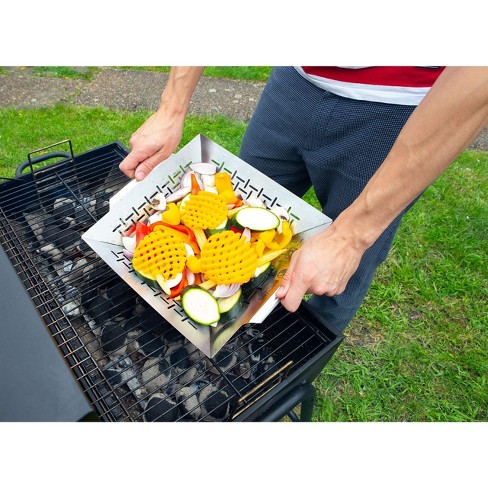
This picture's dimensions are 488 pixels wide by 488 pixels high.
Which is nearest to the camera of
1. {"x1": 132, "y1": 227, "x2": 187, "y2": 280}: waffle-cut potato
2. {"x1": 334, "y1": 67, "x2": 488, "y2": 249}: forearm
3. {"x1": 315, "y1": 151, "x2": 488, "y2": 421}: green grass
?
{"x1": 334, "y1": 67, "x2": 488, "y2": 249}: forearm

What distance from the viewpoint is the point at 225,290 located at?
56.7 inches

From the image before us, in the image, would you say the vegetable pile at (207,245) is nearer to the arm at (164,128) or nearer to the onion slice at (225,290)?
the onion slice at (225,290)

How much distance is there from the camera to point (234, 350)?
5.15 ft

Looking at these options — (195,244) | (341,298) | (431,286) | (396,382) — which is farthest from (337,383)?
(195,244)

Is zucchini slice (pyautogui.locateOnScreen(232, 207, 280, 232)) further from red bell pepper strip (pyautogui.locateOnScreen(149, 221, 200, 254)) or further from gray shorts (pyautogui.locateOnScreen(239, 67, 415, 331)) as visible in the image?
gray shorts (pyautogui.locateOnScreen(239, 67, 415, 331))

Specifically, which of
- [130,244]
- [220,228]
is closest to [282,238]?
[220,228]

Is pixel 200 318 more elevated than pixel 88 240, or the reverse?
pixel 88 240

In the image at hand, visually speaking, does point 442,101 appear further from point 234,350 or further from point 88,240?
point 88,240

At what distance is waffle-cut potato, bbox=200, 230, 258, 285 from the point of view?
142 centimetres

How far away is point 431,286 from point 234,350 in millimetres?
1816

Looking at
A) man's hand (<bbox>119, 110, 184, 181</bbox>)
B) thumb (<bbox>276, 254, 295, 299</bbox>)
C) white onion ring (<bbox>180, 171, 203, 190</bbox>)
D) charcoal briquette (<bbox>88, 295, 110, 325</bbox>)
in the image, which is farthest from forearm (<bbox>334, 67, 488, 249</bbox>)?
charcoal briquette (<bbox>88, 295, 110, 325</bbox>)

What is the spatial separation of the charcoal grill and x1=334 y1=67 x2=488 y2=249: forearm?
1.25 feet

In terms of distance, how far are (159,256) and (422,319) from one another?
1921 millimetres

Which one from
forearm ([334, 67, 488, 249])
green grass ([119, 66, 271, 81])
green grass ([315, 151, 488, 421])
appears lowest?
green grass ([315, 151, 488, 421])
